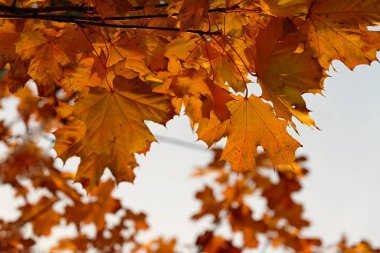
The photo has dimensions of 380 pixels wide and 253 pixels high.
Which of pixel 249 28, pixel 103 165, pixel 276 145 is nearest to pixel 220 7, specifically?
pixel 249 28

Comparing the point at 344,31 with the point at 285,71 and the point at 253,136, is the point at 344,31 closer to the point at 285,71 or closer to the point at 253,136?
the point at 285,71

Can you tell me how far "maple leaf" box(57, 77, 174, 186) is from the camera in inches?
53.4

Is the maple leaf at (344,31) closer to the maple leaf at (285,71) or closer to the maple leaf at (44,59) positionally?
the maple leaf at (285,71)

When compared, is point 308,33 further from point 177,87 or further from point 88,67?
point 88,67

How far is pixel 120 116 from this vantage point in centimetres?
140

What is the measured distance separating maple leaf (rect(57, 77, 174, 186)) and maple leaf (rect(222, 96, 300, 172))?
203 mm

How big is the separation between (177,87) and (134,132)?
0.22 m

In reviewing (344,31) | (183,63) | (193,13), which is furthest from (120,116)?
(344,31)

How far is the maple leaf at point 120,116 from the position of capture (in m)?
1.36

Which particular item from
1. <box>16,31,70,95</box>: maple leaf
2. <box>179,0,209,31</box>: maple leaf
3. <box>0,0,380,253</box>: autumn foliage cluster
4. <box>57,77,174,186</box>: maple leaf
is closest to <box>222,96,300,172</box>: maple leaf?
<box>0,0,380,253</box>: autumn foliage cluster

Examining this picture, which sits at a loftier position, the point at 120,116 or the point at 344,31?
the point at 344,31

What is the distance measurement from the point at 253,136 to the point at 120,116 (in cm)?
41

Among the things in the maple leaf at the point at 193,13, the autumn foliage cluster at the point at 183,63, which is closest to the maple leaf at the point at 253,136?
the autumn foliage cluster at the point at 183,63

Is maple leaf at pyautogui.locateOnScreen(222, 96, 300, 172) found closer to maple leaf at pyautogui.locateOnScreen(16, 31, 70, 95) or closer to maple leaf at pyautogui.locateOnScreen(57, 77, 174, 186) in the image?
maple leaf at pyautogui.locateOnScreen(57, 77, 174, 186)
